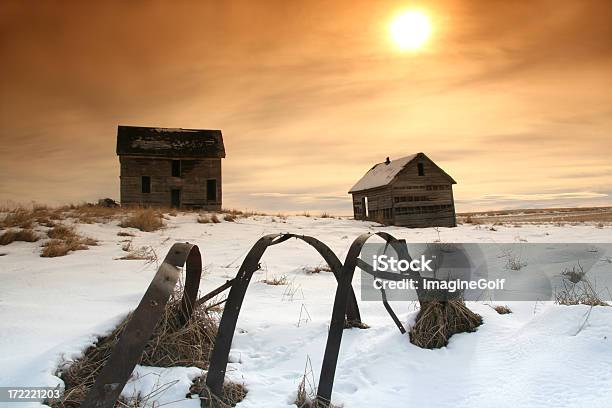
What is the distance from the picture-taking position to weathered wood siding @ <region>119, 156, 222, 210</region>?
24047 mm

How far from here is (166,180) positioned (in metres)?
24.7

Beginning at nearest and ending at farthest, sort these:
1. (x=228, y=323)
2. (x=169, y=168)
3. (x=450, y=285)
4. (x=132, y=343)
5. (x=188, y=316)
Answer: (x=132, y=343) < (x=228, y=323) < (x=188, y=316) < (x=450, y=285) < (x=169, y=168)

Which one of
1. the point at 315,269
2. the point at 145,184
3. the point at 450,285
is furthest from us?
the point at 145,184

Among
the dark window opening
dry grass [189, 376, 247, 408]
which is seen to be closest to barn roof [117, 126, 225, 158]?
the dark window opening

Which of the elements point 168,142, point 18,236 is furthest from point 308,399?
point 168,142

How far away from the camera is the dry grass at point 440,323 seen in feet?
10.00

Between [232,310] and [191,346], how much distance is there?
82cm

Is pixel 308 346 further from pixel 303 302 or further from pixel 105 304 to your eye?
pixel 105 304

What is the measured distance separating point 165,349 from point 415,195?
63.2 feet

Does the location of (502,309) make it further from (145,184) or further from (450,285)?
(145,184)

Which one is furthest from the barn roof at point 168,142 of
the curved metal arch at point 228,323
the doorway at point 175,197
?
the curved metal arch at point 228,323

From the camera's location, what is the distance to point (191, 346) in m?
2.79

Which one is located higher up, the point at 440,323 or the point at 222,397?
the point at 440,323

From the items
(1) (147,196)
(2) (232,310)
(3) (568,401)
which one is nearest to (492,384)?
(3) (568,401)
